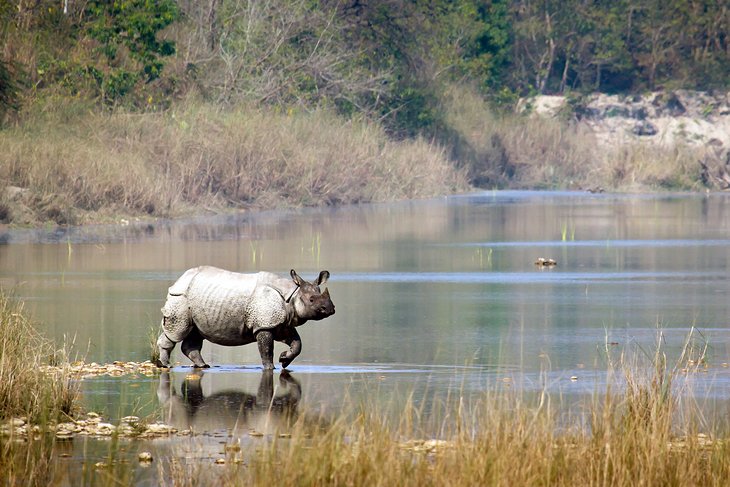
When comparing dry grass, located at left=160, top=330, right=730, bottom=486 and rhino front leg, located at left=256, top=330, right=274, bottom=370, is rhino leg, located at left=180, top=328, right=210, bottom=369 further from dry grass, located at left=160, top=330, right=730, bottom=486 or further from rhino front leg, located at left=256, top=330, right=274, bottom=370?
dry grass, located at left=160, top=330, right=730, bottom=486

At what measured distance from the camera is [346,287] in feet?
76.1

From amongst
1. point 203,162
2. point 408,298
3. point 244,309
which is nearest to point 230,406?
point 244,309

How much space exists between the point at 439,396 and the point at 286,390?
52.6 inches

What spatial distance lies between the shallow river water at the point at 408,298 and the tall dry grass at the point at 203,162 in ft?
5.73

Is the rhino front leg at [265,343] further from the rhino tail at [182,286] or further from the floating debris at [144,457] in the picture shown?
the floating debris at [144,457]

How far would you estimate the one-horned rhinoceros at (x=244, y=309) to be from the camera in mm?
14078

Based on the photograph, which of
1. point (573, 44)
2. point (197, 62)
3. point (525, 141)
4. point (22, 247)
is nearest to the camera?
point (22, 247)

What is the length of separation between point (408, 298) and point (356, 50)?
41.4 metres

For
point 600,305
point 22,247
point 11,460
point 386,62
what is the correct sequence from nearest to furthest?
1. point 11,460
2. point 600,305
3. point 22,247
4. point 386,62

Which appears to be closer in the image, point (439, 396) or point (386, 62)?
point (439, 396)

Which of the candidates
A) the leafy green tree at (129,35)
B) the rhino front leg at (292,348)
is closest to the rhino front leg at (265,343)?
the rhino front leg at (292,348)

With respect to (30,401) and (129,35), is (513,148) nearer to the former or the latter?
(129,35)

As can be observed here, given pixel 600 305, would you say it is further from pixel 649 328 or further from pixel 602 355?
pixel 602 355

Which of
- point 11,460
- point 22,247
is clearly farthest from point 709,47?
point 11,460
